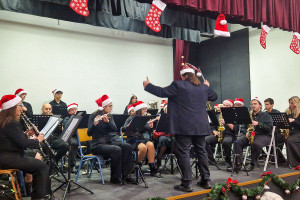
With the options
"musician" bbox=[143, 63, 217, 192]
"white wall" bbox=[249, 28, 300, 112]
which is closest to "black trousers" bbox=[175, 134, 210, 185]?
"musician" bbox=[143, 63, 217, 192]

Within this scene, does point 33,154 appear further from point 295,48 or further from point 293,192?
point 295,48

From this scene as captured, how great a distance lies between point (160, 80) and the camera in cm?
1165

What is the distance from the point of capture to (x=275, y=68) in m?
9.43

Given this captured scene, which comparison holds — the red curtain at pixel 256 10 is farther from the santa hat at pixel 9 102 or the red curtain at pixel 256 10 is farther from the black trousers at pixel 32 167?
the black trousers at pixel 32 167

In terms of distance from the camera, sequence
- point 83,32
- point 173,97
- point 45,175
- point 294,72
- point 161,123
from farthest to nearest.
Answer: point 83,32, point 294,72, point 161,123, point 173,97, point 45,175

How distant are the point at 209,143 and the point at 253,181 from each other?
227 cm

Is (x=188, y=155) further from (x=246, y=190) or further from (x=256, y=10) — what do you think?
(x=256, y=10)

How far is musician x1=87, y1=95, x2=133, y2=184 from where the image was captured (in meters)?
5.12

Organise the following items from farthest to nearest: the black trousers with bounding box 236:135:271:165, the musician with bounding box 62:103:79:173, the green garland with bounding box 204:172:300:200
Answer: the musician with bounding box 62:103:79:173 < the black trousers with bounding box 236:135:271:165 < the green garland with bounding box 204:172:300:200

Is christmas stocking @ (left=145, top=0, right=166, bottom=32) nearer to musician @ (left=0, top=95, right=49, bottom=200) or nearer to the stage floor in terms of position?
the stage floor

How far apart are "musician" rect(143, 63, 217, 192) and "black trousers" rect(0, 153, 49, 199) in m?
1.79

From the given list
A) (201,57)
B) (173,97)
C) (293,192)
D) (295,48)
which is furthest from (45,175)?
(201,57)

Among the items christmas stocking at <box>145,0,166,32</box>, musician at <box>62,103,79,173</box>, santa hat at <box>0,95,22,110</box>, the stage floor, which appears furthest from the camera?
musician at <box>62,103,79,173</box>

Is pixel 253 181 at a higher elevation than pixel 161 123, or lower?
lower
